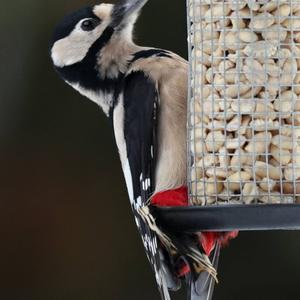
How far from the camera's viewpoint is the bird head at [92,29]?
4055 millimetres

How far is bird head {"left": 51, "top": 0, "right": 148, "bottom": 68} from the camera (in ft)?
13.3

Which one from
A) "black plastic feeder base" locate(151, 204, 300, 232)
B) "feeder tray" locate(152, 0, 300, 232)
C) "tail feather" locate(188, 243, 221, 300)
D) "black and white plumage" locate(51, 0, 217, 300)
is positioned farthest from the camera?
"black and white plumage" locate(51, 0, 217, 300)

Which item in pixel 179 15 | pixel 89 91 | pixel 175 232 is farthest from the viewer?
pixel 179 15

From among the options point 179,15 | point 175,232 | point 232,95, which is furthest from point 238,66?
point 179,15

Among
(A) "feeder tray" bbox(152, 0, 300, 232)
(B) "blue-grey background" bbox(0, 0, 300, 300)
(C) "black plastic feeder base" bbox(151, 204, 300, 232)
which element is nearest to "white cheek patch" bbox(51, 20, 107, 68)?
(A) "feeder tray" bbox(152, 0, 300, 232)

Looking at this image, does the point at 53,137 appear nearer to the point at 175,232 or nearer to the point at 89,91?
the point at 89,91

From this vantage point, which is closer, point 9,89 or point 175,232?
point 175,232

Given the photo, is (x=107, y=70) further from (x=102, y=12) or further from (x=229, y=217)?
(x=229, y=217)

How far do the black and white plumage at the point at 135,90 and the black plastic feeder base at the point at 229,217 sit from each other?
0.19m

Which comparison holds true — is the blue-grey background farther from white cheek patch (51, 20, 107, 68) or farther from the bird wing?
the bird wing

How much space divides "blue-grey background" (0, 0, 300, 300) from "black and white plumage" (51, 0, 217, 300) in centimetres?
165

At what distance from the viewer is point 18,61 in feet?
19.0

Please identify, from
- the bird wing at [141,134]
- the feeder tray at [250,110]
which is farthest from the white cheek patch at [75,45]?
the feeder tray at [250,110]

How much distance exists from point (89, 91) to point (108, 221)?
1.93 meters
